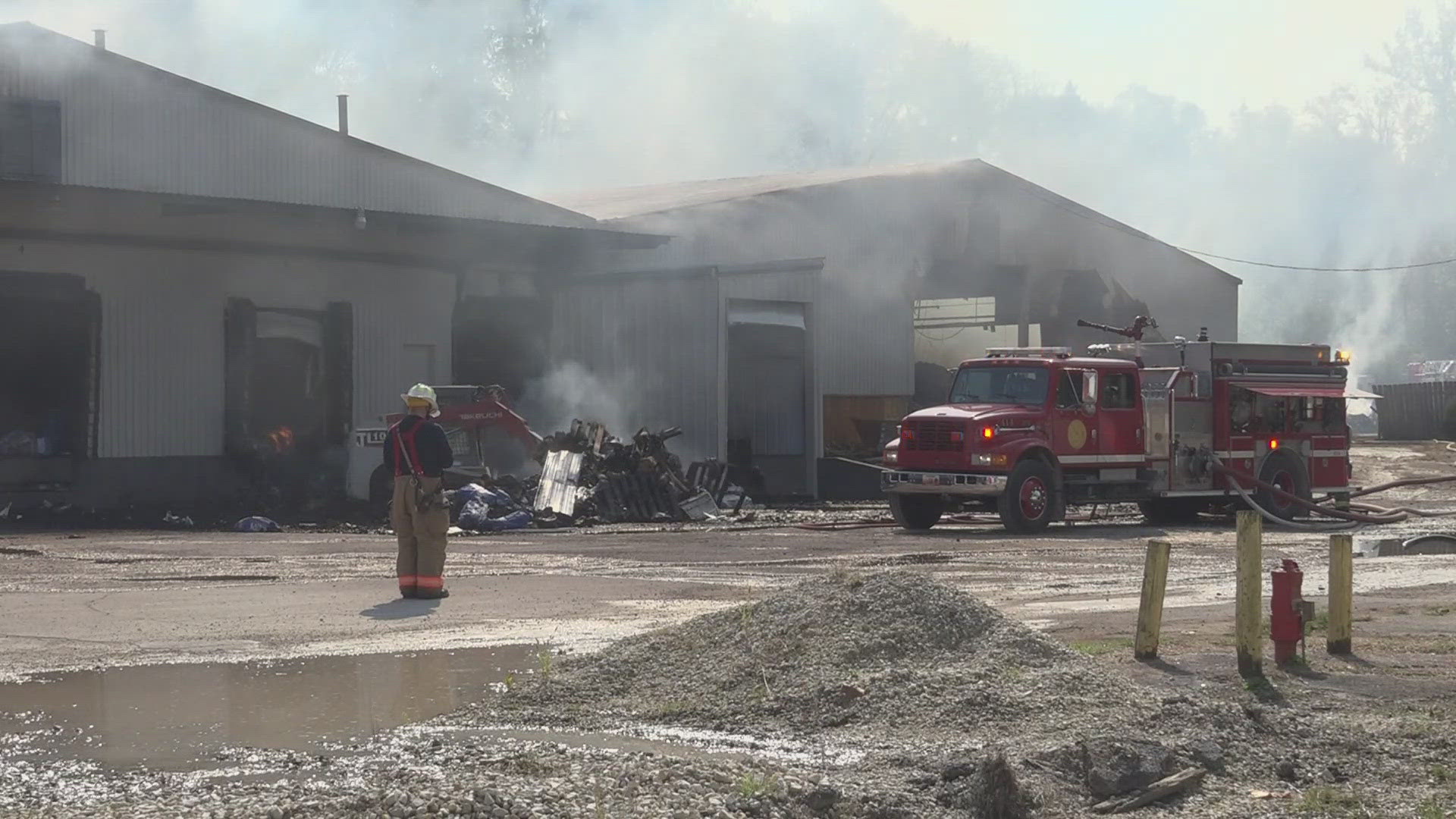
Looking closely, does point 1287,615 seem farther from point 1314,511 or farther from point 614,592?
point 1314,511

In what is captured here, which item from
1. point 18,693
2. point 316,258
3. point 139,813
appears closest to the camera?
point 139,813

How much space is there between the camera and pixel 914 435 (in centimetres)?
2281

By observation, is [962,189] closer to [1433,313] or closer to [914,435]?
[914,435]

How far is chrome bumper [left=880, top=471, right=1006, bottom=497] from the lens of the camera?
2200cm

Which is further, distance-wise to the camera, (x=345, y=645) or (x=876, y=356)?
(x=876, y=356)

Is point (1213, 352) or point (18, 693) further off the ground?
point (1213, 352)

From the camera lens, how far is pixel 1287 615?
30.7 ft

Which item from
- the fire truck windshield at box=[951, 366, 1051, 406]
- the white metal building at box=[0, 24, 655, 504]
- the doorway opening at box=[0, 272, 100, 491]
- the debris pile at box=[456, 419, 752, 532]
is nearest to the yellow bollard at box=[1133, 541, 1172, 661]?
the fire truck windshield at box=[951, 366, 1051, 406]

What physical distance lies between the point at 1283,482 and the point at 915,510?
6292 millimetres

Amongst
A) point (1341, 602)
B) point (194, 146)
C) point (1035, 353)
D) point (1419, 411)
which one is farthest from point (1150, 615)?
point (1419, 411)

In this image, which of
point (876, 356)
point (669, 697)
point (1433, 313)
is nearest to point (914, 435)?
point (876, 356)

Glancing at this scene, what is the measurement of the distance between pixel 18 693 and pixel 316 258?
65.7ft


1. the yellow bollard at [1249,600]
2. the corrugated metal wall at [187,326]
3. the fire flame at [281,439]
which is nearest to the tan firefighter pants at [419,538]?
the yellow bollard at [1249,600]

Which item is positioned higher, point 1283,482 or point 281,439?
point 281,439
